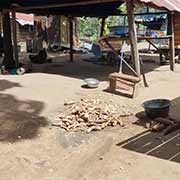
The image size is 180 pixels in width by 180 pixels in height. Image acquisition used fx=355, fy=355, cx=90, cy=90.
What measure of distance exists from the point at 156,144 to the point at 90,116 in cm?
155

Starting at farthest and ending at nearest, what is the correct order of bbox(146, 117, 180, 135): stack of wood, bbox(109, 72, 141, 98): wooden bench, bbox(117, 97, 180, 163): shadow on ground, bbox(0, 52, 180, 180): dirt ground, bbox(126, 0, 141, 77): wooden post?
bbox(126, 0, 141, 77): wooden post < bbox(109, 72, 141, 98): wooden bench < bbox(146, 117, 180, 135): stack of wood < bbox(117, 97, 180, 163): shadow on ground < bbox(0, 52, 180, 180): dirt ground

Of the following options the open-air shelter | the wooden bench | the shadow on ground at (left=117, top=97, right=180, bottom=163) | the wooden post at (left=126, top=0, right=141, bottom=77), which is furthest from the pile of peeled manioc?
the open-air shelter

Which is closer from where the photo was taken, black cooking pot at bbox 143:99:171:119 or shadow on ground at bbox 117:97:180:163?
shadow on ground at bbox 117:97:180:163

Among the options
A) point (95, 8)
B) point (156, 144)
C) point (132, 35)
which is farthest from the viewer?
point (95, 8)

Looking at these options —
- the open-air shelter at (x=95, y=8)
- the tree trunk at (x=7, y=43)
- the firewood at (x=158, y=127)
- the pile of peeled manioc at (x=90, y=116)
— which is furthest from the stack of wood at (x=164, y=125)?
the tree trunk at (x=7, y=43)

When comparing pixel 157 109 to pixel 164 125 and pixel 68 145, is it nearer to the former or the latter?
pixel 164 125

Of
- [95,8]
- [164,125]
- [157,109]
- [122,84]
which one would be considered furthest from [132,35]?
[95,8]

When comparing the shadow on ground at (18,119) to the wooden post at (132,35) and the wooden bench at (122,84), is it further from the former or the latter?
the wooden post at (132,35)

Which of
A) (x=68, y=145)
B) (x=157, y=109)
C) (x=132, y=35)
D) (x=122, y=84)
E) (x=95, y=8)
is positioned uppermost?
(x=95, y=8)

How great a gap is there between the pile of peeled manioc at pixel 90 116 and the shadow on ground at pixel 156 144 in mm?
720

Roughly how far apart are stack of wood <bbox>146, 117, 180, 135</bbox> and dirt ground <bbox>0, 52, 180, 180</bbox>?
6.1 inches

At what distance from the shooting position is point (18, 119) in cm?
652

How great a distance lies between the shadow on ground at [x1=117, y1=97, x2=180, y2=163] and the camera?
512 centimetres

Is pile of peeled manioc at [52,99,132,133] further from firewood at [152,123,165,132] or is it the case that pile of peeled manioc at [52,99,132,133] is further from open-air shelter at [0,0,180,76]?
open-air shelter at [0,0,180,76]
